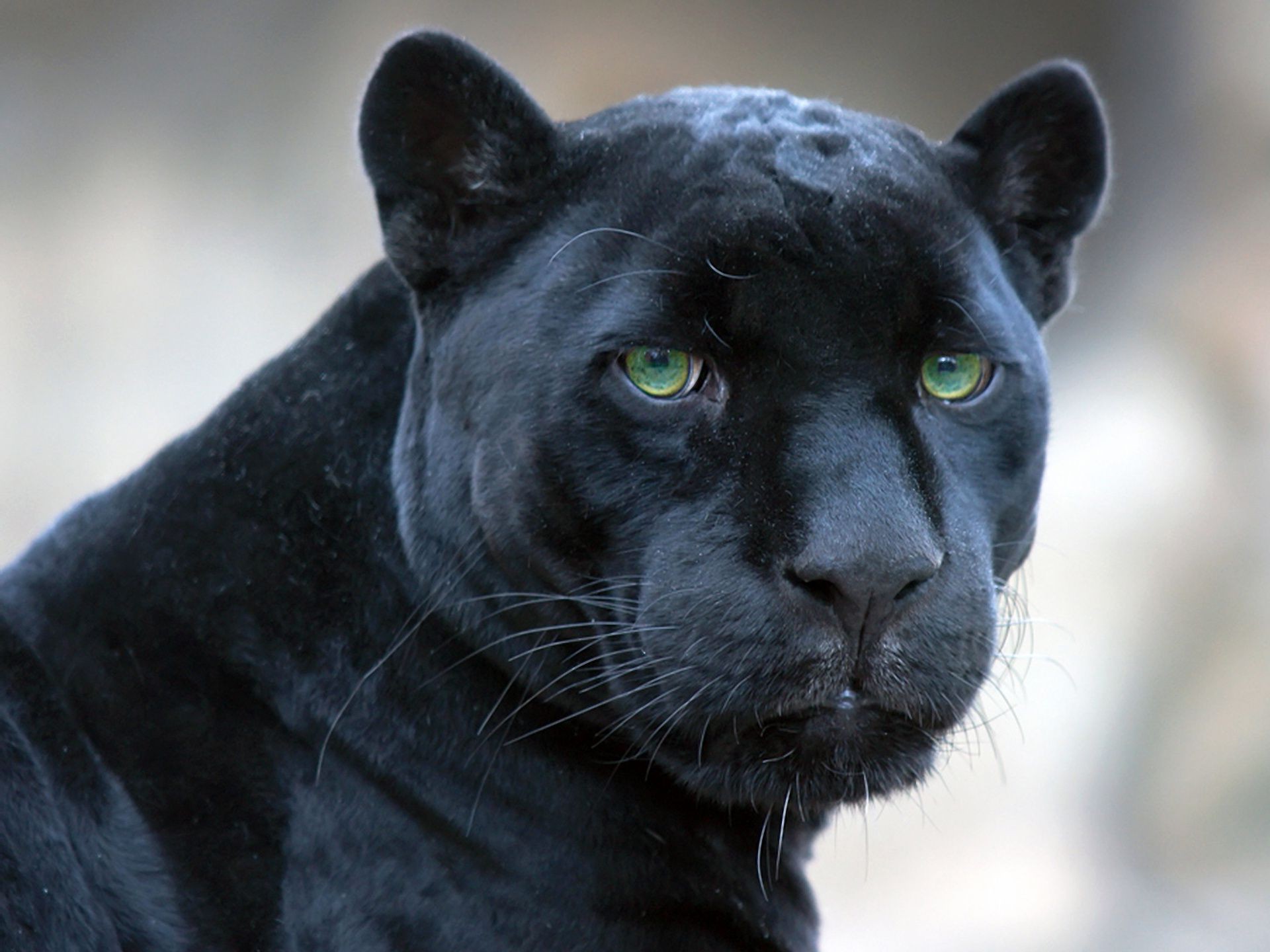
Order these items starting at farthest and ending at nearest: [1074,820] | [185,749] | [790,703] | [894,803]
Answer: [1074,820]
[894,803]
[185,749]
[790,703]

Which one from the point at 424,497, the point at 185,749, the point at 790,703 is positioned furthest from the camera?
the point at 424,497

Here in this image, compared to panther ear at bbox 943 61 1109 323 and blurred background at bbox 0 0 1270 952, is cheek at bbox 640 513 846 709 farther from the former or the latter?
blurred background at bbox 0 0 1270 952

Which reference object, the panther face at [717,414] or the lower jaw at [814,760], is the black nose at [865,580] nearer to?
the panther face at [717,414]

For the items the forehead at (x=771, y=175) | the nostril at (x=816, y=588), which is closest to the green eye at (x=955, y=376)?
the forehead at (x=771, y=175)

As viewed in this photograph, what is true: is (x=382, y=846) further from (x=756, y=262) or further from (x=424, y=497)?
(x=756, y=262)

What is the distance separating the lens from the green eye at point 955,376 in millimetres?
2074

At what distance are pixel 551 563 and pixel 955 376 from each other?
0.64 meters

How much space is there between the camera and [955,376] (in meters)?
2.10

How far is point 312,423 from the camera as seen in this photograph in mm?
2252

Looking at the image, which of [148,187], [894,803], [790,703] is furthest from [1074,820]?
[148,187]

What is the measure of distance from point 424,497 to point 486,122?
0.56m

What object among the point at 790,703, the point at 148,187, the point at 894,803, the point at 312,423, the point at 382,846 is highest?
the point at 148,187

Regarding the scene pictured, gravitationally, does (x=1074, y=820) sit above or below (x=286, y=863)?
below

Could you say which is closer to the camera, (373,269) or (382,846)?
(382,846)
